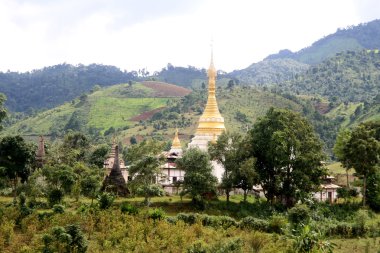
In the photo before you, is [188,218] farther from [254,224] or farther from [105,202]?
[105,202]

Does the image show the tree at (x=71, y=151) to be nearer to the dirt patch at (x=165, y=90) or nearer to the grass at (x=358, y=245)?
the grass at (x=358, y=245)

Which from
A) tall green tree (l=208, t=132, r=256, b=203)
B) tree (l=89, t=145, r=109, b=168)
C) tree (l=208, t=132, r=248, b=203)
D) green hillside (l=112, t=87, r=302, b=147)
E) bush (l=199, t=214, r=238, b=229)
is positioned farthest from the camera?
green hillside (l=112, t=87, r=302, b=147)

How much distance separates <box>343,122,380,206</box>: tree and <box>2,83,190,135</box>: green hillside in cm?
9525

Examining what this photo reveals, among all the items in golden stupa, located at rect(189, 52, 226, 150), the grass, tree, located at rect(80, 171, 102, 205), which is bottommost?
the grass

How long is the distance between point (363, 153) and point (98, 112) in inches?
4530

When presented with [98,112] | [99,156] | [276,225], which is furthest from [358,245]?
[98,112]

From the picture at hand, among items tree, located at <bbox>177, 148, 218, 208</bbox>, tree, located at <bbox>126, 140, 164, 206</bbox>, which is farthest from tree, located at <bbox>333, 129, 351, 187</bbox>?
tree, located at <bbox>126, 140, 164, 206</bbox>

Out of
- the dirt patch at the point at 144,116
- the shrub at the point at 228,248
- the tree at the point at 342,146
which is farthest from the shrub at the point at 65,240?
the dirt patch at the point at 144,116

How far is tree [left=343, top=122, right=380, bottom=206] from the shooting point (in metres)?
45.6

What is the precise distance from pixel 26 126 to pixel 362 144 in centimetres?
11845

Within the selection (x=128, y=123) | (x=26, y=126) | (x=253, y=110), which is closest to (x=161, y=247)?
(x=253, y=110)

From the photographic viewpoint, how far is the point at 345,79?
17200cm

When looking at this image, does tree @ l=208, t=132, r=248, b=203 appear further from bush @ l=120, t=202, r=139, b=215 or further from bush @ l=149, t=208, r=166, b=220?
bush @ l=120, t=202, r=139, b=215

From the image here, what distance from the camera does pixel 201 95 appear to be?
477 feet
